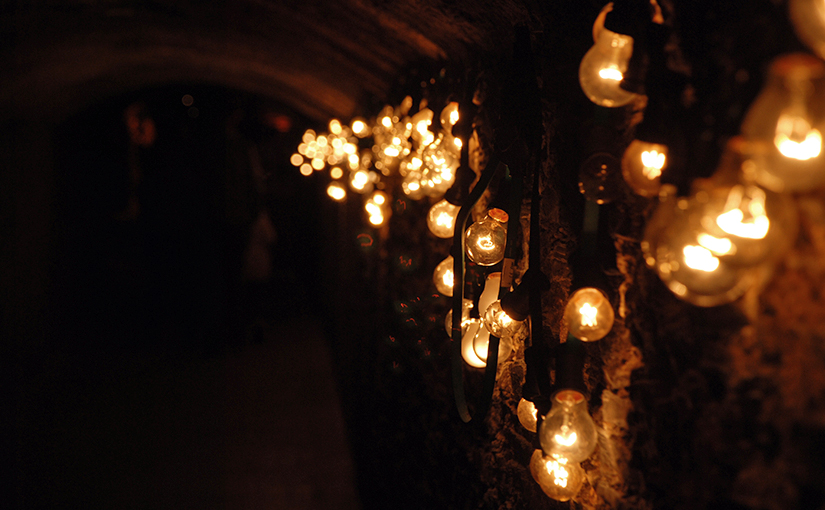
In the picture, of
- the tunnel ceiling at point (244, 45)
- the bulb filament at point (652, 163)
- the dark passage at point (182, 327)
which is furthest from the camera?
the dark passage at point (182, 327)

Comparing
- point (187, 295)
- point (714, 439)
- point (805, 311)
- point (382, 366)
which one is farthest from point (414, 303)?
point (187, 295)

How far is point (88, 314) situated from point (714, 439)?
7.43m

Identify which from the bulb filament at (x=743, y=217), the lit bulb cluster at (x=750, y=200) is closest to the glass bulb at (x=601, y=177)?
the lit bulb cluster at (x=750, y=200)

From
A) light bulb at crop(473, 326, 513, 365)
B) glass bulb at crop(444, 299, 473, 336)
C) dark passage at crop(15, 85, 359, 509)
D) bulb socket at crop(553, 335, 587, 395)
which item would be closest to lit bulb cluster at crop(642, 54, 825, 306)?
bulb socket at crop(553, 335, 587, 395)

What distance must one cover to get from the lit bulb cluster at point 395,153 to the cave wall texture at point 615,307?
164 mm

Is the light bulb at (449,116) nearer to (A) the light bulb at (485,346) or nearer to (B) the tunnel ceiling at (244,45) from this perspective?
(B) the tunnel ceiling at (244,45)

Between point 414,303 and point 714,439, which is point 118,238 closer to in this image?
point 414,303

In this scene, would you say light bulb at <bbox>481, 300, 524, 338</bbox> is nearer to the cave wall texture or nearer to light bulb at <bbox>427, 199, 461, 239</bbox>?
the cave wall texture

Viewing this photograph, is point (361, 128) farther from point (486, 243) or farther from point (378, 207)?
point (486, 243)

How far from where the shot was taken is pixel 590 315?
0.87 metres

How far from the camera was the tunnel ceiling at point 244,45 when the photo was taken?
1.71 meters

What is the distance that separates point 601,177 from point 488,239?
0.39 metres

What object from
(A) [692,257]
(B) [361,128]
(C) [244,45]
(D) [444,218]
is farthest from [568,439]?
(C) [244,45]

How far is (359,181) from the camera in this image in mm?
2672
